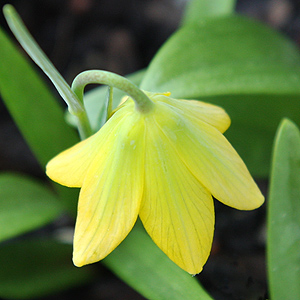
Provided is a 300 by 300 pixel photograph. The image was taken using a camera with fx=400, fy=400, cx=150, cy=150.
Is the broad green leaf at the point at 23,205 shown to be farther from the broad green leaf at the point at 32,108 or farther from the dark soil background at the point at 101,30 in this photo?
the dark soil background at the point at 101,30

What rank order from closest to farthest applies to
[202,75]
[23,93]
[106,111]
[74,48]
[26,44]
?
[26,44]
[106,111]
[202,75]
[23,93]
[74,48]

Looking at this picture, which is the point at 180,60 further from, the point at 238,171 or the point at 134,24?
the point at 134,24

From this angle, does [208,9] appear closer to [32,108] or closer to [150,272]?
[32,108]

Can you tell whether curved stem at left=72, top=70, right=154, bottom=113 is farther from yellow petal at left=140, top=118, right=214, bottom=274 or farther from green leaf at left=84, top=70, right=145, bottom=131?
green leaf at left=84, top=70, right=145, bottom=131

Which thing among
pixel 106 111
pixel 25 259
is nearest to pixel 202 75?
pixel 106 111

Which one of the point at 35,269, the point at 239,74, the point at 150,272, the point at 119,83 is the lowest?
the point at 35,269

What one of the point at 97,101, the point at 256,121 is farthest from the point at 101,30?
the point at 256,121

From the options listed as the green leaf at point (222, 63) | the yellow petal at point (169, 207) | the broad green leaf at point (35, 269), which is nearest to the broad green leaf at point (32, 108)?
the broad green leaf at point (35, 269)
